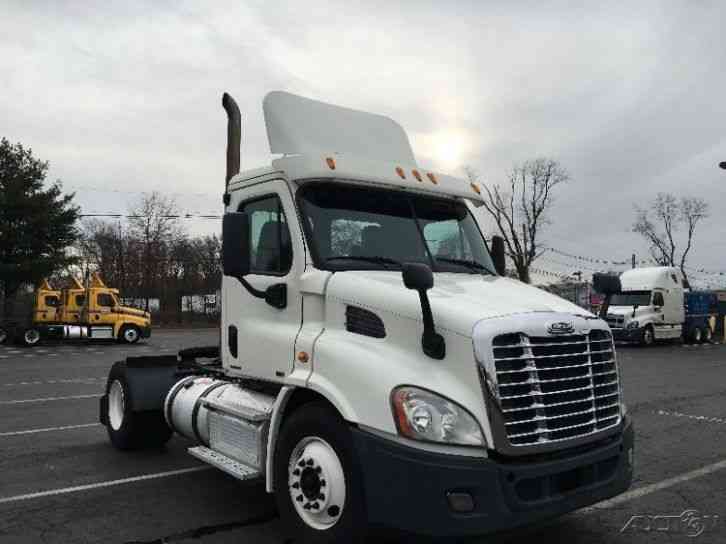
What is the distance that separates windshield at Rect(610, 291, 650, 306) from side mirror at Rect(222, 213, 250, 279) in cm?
2504

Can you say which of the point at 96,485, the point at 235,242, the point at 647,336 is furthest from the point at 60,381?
the point at 647,336

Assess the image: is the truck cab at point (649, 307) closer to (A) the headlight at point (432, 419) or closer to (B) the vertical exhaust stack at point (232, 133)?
Answer: (B) the vertical exhaust stack at point (232, 133)

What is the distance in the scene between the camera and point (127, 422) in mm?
7047

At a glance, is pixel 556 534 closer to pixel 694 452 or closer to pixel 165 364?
pixel 694 452

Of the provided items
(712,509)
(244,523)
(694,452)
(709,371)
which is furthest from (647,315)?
(244,523)

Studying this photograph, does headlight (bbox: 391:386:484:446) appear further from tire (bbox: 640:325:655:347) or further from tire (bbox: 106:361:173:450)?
tire (bbox: 640:325:655:347)

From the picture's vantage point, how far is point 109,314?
2858 centimetres

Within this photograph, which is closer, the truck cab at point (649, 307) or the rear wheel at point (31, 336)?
the truck cab at point (649, 307)

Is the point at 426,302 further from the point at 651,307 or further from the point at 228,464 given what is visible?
the point at 651,307

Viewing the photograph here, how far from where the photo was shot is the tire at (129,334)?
28.8m

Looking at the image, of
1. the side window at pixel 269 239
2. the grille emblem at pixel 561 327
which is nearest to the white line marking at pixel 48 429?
the side window at pixel 269 239

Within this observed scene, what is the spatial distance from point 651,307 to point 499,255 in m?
23.6

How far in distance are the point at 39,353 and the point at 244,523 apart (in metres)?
21.4

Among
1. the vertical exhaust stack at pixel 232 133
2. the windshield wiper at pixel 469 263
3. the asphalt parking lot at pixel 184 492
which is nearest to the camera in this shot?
the asphalt parking lot at pixel 184 492
